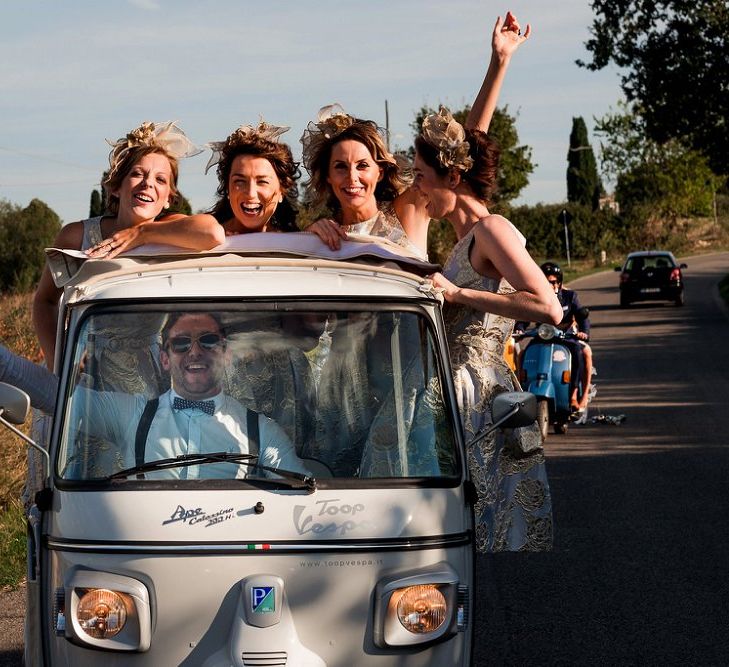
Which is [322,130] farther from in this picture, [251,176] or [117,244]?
[117,244]

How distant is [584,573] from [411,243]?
123 inches

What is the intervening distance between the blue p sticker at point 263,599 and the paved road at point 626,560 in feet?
8.63

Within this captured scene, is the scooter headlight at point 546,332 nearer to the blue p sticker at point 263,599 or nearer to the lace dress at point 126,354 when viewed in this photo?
the lace dress at point 126,354

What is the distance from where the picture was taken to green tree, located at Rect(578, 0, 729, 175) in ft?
105

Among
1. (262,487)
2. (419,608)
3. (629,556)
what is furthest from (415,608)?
(629,556)

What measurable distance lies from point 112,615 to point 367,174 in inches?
110

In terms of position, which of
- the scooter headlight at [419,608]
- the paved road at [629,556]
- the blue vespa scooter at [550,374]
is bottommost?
the paved road at [629,556]

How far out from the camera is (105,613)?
14.0 ft

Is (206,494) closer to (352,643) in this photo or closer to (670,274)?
(352,643)

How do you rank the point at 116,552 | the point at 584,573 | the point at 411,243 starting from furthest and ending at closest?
1. the point at 584,573
2. the point at 411,243
3. the point at 116,552

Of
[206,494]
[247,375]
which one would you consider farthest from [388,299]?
[206,494]

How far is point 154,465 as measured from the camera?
4484mm

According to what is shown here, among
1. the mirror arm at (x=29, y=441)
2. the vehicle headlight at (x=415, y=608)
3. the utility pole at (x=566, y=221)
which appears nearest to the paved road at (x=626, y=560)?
the vehicle headlight at (x=415, y=608)

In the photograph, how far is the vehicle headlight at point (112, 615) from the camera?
4254 millimetres
